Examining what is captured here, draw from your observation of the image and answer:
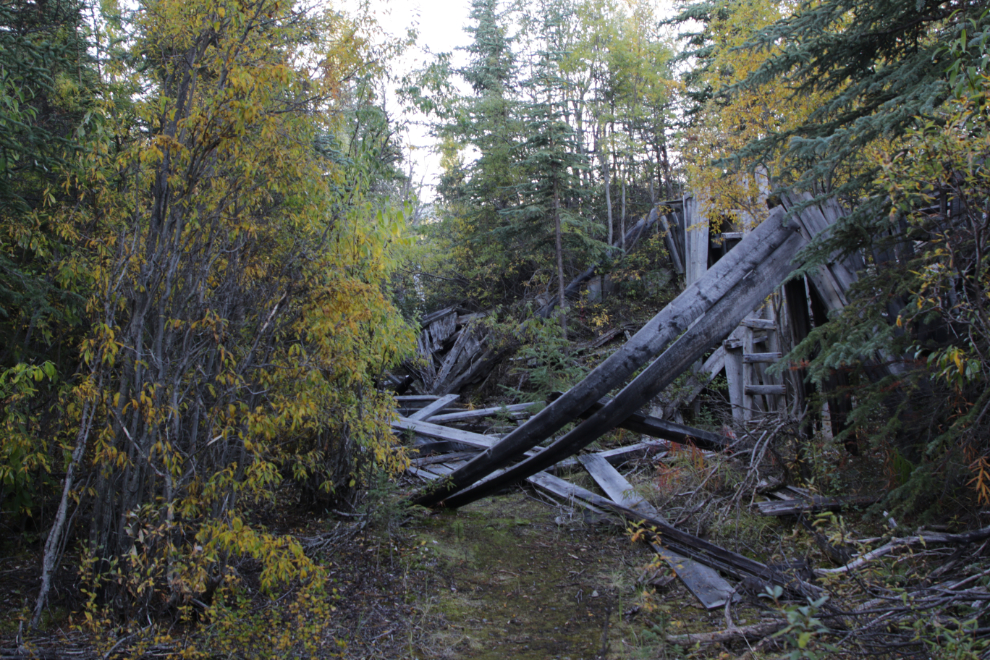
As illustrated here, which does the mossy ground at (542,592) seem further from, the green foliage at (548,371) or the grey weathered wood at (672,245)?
the grey weathered wood at (672,245)

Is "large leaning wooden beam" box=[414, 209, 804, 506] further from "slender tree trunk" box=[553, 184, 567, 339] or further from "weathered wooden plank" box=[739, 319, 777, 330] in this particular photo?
"slender tree trunk" box=[553, 184, 567, 339]

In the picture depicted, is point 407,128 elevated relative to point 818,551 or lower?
elevated

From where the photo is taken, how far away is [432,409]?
1121cm

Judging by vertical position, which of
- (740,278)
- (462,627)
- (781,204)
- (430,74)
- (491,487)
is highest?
(430,74)

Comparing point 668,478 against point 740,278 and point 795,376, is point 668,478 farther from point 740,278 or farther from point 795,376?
point 740,278

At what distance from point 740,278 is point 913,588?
10.0ft

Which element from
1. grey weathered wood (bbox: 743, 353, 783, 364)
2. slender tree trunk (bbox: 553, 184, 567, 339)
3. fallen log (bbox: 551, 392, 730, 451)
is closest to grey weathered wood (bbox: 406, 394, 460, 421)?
slender tree trunk (bbox: 553, 184, 567, 339)

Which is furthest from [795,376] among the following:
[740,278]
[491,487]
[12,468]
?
[12,468]

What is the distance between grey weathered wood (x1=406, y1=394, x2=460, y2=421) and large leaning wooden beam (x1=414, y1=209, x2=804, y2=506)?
16.9ft

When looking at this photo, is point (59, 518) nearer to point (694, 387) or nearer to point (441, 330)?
point (694, 387)

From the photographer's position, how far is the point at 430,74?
7410 millimetres

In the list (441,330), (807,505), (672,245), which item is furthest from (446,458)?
(672,245)

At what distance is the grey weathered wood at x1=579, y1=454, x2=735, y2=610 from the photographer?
14.7ft

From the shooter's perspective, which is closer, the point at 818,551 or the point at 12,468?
the point at 12,468
